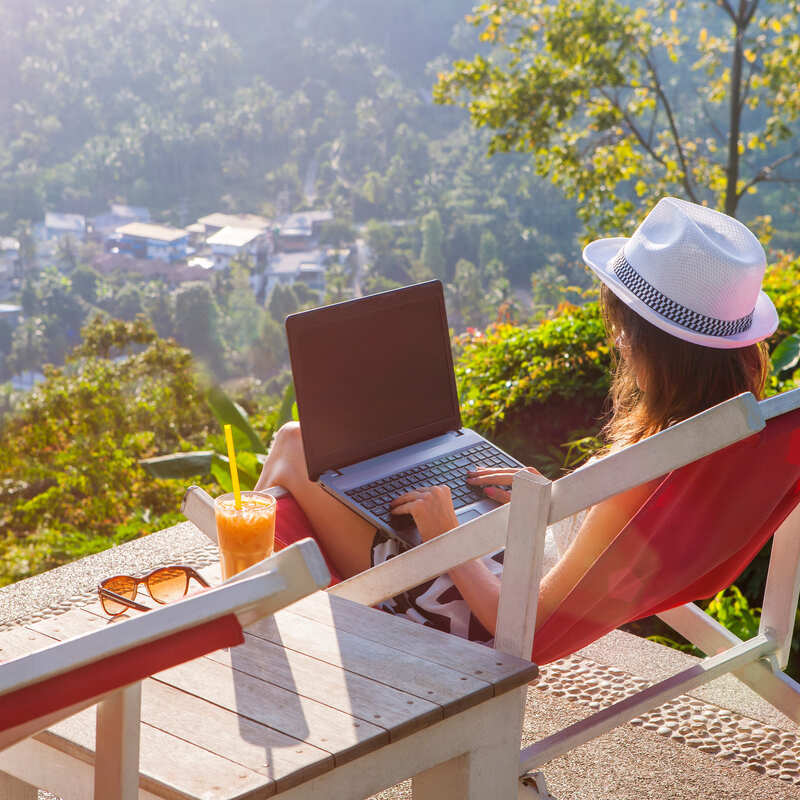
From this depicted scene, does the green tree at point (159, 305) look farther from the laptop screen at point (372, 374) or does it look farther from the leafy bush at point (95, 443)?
the laptop screen at point (372, 374)

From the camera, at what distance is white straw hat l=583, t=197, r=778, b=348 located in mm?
1933

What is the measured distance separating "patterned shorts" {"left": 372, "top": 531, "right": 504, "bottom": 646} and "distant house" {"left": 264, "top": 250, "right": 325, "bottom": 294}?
1319 centimetres

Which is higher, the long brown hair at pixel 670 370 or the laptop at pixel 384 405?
the long brown hair at pixel 670 370

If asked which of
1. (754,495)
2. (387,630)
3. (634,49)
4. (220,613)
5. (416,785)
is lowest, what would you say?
(416,785)

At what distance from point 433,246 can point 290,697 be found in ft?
57.7

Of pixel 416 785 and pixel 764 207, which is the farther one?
pixel 764 207

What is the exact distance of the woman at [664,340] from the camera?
1.85 meters

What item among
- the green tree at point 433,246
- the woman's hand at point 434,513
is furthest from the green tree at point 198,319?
the woman's hand at point 434,513

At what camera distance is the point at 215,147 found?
743 inches

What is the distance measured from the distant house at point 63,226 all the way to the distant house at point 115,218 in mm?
188

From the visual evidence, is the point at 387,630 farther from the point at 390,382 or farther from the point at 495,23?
the point at 495,23

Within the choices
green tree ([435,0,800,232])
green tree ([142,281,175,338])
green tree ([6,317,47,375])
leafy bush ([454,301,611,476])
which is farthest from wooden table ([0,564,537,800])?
A: green tree ([142,281,175,338])

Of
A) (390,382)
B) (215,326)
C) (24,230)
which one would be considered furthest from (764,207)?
(390,382)

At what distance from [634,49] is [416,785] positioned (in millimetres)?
8157
